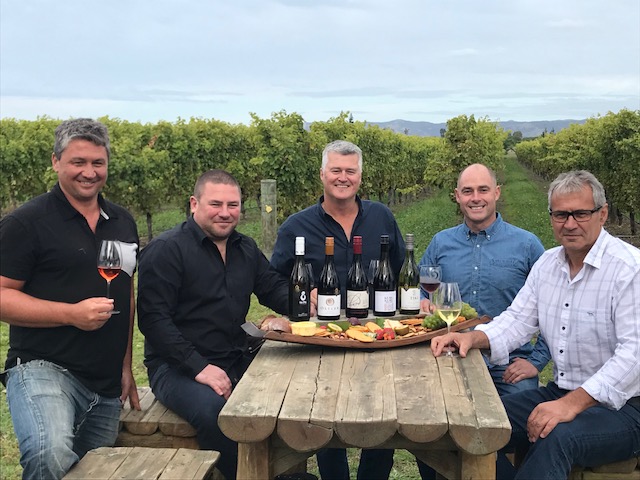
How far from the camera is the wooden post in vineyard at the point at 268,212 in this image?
10.9 metres

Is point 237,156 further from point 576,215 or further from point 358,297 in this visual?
point 576,215

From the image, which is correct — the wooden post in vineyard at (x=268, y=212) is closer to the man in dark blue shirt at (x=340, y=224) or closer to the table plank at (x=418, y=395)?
the man in dark blue shirt at (x=340, y=224)

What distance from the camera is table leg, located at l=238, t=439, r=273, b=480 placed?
262 cm

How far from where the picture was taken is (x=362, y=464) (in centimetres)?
395

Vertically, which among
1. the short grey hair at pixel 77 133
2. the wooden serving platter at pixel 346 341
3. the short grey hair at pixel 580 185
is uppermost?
the short grey hair at pixel 77 133

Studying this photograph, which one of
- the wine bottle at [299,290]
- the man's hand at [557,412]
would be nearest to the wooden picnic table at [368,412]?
the man's hand at [557,412]

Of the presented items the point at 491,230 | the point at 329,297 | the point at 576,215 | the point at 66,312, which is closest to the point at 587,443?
the point at 576,215

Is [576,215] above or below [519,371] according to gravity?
above

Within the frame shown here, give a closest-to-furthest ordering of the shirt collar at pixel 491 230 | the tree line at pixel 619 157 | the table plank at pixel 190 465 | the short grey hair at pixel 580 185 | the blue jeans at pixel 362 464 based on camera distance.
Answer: the table plank at pixel 190 465 < the short grey hair at pixel 580 185 < the blue jeans at pixel 362 464 < the shirt collar at pixel 491 230 < the tree line at pixel 619 157

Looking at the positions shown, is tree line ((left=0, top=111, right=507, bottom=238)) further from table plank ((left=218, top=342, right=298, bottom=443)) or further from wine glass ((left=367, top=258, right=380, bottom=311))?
table plank ((left=218, top=342, right=298, bottom=443))

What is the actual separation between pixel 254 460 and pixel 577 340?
62.8 inches

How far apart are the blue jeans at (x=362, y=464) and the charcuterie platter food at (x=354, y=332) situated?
92 cm

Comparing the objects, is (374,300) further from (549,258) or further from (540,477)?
(540,477)

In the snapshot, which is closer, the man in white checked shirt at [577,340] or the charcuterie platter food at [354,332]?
the man in white checked shirt at [577,340]
